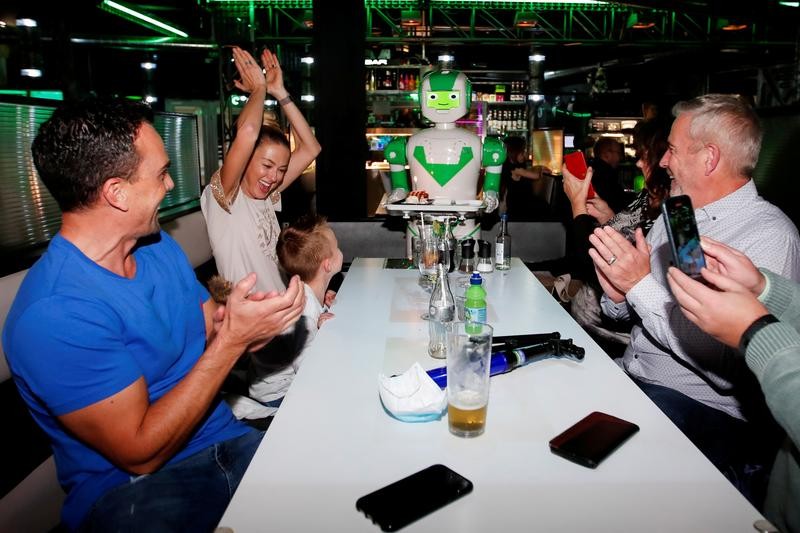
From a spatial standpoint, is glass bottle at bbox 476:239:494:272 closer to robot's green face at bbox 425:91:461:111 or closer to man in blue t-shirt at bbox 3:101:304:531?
robot's green face at bbox 425:91:461:111

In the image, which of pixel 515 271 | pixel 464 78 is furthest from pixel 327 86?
pixel 515 271

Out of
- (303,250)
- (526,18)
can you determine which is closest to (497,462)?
(303,250)

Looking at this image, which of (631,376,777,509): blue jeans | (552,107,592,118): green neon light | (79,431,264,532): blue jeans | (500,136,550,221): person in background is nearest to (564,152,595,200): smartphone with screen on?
(631,376,777,509): blue jeans

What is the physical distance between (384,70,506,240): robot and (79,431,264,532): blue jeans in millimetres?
1587

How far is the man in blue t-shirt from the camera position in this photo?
1168 millimetres

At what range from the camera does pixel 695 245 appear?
1.26 meters

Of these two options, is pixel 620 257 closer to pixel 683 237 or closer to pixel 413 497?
pixel 683 237

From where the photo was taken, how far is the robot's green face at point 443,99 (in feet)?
9.42

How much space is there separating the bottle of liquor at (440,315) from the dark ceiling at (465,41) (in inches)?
93.2

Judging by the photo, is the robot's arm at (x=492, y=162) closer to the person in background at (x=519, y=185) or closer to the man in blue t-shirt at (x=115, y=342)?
the man in blue t-shirt at (x=115, y=342)

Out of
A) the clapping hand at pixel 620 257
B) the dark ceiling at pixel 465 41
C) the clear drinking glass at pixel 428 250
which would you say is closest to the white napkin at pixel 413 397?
the clapping hand at pixel 620 257

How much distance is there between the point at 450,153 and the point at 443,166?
0.07 m

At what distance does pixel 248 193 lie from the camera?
8.63ft

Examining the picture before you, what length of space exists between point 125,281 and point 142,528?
0.54 metres
